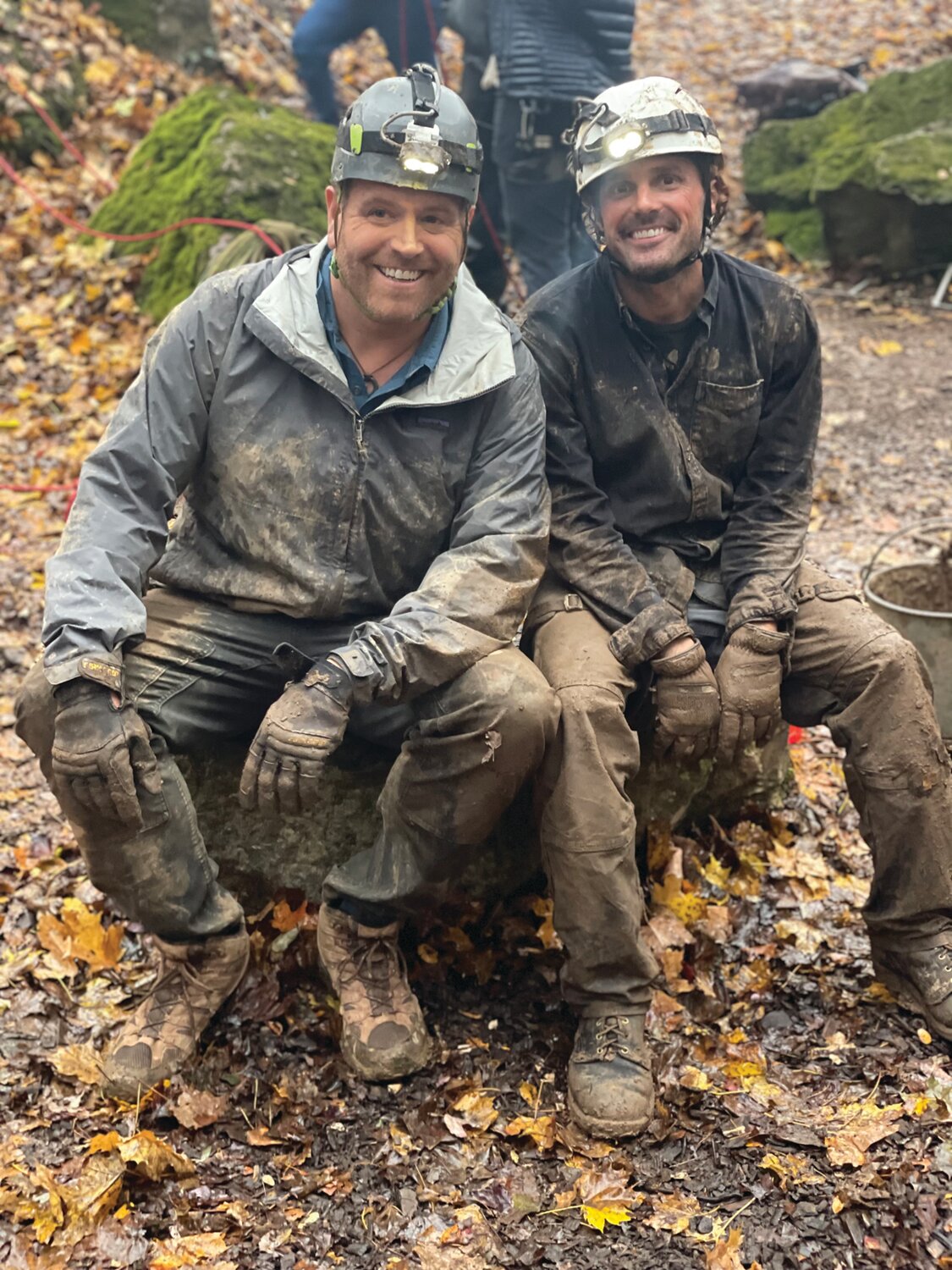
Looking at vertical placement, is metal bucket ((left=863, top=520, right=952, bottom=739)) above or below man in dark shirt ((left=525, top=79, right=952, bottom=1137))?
below

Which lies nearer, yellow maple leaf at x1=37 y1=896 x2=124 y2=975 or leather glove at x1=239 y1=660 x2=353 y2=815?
leather glove at x1=239 y1=660 x2=353 y2=815

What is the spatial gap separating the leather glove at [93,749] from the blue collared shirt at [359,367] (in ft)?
3.72

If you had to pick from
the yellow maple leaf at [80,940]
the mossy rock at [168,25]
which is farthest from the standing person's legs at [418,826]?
the mossy rock at [168,25]

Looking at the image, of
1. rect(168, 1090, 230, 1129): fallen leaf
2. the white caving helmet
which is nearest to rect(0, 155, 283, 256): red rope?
the white caving helmet

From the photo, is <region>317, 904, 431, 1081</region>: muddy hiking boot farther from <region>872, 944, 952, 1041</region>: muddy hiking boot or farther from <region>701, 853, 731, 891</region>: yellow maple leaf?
<region>872, 944, 952, 1041</region>: muddy hiking boot

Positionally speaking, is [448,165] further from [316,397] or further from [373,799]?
[373,799]

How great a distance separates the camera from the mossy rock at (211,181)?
761 cm

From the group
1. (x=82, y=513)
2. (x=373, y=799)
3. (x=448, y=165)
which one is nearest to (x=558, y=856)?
(x=373, y=799)

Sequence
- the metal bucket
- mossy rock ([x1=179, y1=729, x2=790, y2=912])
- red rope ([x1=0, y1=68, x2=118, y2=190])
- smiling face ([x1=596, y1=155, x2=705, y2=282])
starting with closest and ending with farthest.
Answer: smiling face ([x1=596, y1=155, x2=705, y2=282])
mossy rock ([x1=179, y1=729, x2=790, y2=912])
the metal bucket
red rope ([x1=0, y1=68, x2=118, y2=190])

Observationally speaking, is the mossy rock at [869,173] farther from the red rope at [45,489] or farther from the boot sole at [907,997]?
the boot sole at [907,997]

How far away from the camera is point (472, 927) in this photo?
4113 mm

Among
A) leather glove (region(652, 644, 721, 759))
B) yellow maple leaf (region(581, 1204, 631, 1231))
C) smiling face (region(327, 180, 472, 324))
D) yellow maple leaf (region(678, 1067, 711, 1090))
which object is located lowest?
yellow maple leaf (region(678, 1067, 711, 1090))

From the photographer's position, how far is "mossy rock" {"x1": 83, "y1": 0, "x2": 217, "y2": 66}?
10539 mm

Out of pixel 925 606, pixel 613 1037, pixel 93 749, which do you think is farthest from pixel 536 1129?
pixel 925 606
